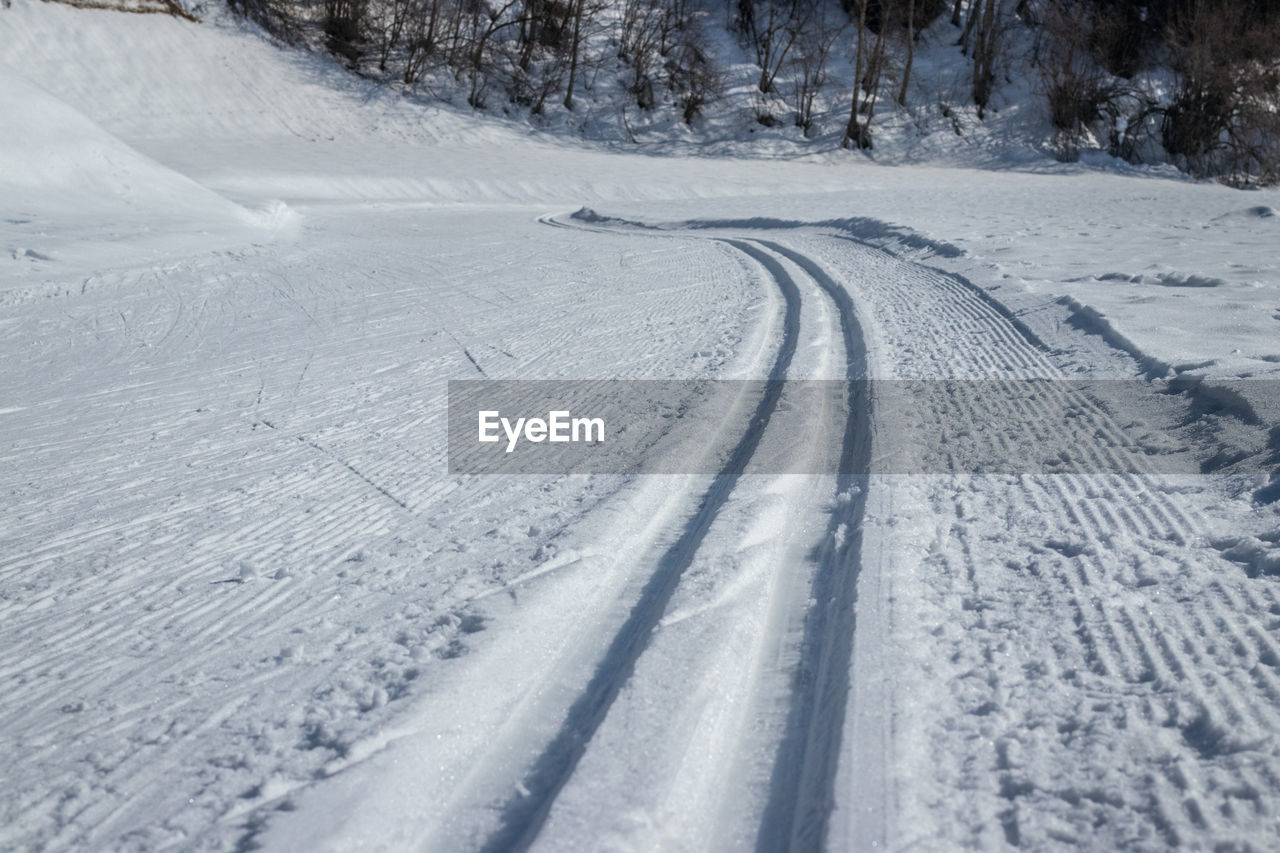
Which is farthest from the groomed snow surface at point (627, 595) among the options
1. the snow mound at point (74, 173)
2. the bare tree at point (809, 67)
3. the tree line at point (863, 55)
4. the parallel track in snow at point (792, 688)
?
the bare tree at point (809, 67)

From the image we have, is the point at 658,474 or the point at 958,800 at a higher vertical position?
the point at 658,474

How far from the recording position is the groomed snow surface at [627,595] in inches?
70.6

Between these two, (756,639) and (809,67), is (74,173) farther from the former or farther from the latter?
(809,67)

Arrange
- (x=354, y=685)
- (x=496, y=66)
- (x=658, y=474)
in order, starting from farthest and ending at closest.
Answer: (x=496, y=66) < (x=658, y=474) < (x=354, y=685)

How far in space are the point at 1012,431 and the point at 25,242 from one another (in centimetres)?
847

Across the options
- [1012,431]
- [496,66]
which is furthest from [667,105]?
[1012,431]

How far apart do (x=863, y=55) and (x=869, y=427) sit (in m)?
29.8

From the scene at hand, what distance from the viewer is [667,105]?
30.1 m

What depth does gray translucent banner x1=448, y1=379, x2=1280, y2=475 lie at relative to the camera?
3.42 metres

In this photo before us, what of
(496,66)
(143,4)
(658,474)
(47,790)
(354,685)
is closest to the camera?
(47,790)

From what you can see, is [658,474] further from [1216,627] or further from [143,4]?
[143,4]
